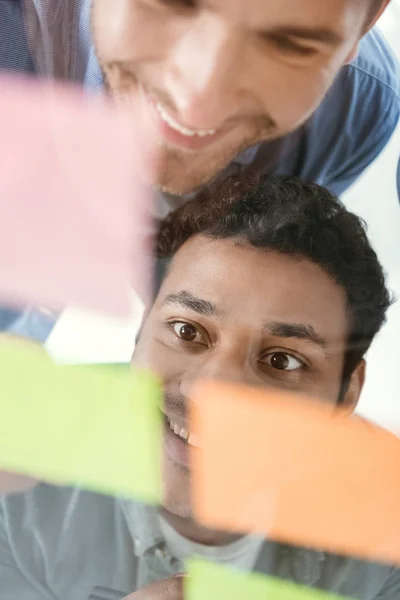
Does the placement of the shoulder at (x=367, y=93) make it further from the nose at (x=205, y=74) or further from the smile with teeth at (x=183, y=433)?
the smile with teeth at (x=183, y=433)

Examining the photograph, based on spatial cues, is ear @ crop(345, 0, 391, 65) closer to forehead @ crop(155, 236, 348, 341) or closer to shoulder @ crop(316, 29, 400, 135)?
shoulder @ crop(316, 29, 400, 135)

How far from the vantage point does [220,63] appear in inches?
16.6

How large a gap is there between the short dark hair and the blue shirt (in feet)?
0.04

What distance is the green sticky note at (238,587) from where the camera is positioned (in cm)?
49

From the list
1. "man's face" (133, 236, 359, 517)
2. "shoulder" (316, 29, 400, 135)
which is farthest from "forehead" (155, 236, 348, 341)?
"shoulder" (316, 29, 400, 135)

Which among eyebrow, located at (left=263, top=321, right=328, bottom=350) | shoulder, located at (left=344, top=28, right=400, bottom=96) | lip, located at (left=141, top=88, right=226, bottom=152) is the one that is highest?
shoulder, located at (left=344, top=28, right=400, bottom=96)

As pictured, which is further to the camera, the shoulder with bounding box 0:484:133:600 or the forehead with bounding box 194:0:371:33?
the shoulder with bounding box 0:484:133:600

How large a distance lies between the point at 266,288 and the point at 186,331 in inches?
2.8

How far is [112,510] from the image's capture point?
0.50 m

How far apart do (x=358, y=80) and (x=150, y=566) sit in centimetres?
41

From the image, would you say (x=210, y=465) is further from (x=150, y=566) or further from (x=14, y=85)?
(x=14, y=85)

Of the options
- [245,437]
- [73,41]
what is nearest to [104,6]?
[73,41]

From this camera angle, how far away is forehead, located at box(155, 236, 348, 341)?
458mm

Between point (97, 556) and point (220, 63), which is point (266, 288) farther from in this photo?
point (97, 556)
